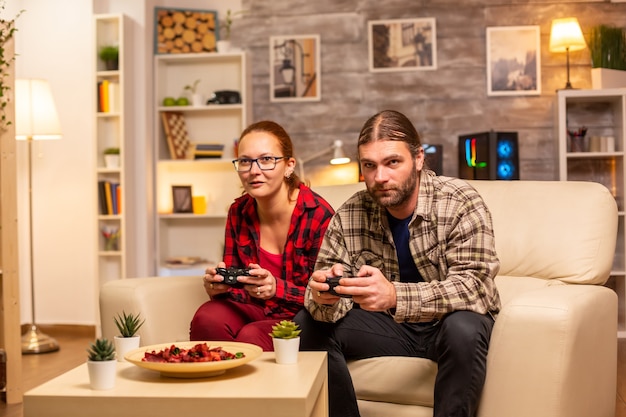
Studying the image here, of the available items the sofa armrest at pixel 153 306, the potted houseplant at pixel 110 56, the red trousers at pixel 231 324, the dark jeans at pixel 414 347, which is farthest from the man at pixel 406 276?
the potted houseplant at pixel 110 56

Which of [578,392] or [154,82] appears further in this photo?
[154,82]

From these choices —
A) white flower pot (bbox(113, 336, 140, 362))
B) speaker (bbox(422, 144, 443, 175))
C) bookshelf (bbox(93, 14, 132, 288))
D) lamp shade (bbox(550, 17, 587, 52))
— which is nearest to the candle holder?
lamp shade (bbox(550, 17, 587, 52))

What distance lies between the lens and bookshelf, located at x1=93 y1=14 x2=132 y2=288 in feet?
17.5

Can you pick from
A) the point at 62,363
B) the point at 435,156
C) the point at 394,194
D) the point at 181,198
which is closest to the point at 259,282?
the point at 394,194

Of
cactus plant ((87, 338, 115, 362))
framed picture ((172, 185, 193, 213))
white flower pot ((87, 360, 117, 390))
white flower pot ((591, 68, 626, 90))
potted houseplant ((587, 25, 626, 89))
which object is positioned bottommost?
white flower pot ((87, 360, 117, 390))

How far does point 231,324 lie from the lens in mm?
2572

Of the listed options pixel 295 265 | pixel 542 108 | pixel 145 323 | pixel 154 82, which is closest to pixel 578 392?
pixel 295 265

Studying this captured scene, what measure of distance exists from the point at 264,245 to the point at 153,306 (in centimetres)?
42

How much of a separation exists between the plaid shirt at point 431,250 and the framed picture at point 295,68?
325cm

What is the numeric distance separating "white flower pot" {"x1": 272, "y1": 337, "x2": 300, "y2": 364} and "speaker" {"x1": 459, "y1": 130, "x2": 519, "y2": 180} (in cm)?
332

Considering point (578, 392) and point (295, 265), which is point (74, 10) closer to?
point (295, 265)

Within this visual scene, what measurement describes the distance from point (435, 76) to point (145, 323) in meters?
3.47

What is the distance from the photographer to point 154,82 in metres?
5.66

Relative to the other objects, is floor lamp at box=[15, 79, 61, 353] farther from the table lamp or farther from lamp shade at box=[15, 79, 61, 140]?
the table lamp
